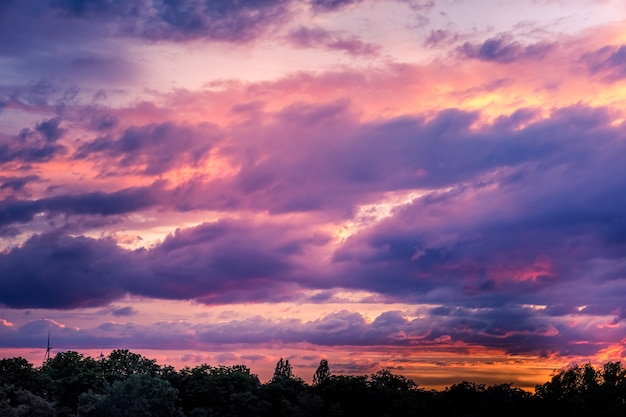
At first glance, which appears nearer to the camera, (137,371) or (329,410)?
(329,410)

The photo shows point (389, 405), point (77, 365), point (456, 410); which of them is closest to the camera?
point (456, 410)

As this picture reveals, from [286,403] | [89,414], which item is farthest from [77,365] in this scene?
[286,403]

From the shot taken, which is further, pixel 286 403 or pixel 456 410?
pixel 286 403

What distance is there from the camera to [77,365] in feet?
452

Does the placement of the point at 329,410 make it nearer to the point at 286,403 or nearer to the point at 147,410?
the point at 286,403

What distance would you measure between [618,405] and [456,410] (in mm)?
21540

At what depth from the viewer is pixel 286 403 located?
415 ft

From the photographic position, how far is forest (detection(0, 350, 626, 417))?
10925 centimetres

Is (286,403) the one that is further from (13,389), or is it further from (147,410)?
(13,389)

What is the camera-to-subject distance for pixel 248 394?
12688 cm

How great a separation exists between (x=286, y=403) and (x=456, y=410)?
91.8ft

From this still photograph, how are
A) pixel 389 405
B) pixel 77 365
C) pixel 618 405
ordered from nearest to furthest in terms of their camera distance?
pixel 618 405 < pixel 389 405 < pixel 77 365

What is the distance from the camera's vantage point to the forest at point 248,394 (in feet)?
358

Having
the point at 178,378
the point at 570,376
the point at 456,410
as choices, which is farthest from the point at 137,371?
the point at 570,376
